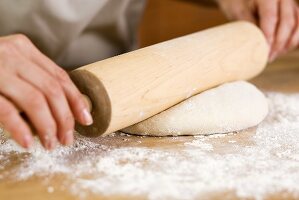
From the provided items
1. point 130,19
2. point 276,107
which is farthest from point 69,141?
point 130,19

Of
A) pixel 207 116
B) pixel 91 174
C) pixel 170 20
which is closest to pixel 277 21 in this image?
pixel 207 116

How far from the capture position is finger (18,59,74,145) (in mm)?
858

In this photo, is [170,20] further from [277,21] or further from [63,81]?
[63,81]

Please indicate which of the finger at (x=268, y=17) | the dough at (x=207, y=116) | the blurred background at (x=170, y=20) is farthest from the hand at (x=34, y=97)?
the blurred background at (x=170, y=20)

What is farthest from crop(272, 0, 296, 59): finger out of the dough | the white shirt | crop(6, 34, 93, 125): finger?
crop(6, 34, 93, 125): finger

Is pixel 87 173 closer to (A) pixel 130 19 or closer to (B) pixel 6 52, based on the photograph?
(B) pixel 6 52

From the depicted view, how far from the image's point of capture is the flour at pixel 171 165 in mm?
850

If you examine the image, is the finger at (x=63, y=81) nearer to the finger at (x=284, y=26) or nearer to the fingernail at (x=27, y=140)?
the fingernail at (x=27, y=140)

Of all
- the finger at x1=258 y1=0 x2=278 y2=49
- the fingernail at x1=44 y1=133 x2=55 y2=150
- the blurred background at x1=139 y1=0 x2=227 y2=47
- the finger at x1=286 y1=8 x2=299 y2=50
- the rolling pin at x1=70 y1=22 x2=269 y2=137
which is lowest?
the blurred background at x1=139 y1=0 x2=227 y2=47

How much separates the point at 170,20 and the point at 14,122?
1.68 m

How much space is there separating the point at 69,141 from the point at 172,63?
33 centimetres

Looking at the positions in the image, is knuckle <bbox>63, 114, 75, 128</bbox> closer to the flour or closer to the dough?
the flour

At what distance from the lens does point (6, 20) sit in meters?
1.28

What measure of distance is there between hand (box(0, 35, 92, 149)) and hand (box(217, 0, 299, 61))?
0.74 metres
